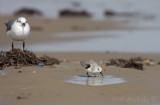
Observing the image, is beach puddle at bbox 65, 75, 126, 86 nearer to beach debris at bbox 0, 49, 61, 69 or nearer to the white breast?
beach debris at bbox 0, 49, 61, 69

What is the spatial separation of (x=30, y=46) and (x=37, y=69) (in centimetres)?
722

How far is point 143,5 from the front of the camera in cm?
3222

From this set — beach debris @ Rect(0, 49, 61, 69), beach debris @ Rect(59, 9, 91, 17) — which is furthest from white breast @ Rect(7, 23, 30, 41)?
beach debris @ Rect(59, 9, 91, 17)

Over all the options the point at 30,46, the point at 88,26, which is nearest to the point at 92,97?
the point at 30,46

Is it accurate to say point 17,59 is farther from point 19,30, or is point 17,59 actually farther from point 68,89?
point 68,89

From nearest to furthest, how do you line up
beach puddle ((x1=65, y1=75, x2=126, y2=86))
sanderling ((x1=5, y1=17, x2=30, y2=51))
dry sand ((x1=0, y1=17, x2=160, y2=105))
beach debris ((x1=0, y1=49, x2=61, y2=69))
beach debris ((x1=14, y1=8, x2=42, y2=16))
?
dry sand ((x1=0, y1=17, x2=160, y2=105))
beach puddle ((x1=65, y1=75, x2=126, y2=86))
beach debris ((x1=0, y1=49, x2=61, y2=69))
sanderling ((x1=5, y1=17, x2=30, y2=51))
beach debris ((x1=14, y1=8, x2=42, y2=16))

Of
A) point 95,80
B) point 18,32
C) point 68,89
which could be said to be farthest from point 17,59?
point 68,89

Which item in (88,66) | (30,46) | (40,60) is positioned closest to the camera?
(88,66)

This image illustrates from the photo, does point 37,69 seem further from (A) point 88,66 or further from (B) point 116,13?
(B) point 116,13

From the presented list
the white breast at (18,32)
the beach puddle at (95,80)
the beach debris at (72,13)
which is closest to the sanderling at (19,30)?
the white breast at (18,32)

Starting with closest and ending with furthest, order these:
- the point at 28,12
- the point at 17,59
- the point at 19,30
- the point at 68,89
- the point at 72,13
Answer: the point at 68,89, the point at 17,59, the point at 19,30, the point at 28,12, the point at 72,13

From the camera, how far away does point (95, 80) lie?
28.7 feet

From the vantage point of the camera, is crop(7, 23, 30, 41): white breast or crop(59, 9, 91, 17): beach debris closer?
crop(7, 23, 30, 41): white breast

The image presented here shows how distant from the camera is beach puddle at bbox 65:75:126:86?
8.50 metres
